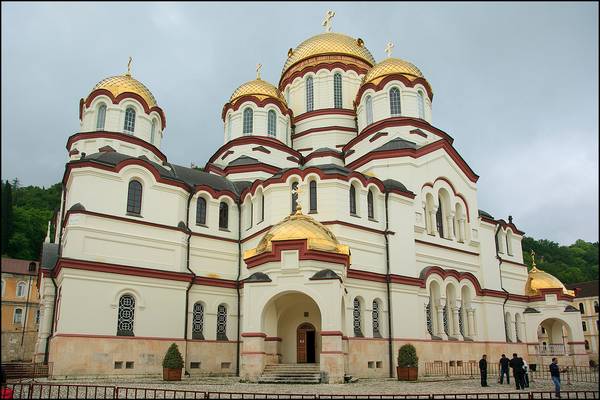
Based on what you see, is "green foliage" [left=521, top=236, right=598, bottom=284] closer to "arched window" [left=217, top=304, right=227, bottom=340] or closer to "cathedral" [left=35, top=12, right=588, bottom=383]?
"cathedral" [left=35, top=12, right=588, bottom=383]

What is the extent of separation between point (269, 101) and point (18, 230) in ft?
108

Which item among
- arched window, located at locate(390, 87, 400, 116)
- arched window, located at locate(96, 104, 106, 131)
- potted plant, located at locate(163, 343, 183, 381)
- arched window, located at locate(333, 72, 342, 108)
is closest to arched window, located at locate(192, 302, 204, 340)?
potted plant, located at locate(163, 343, 183, 381)

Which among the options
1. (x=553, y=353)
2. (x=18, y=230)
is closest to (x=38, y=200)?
(x=18, y=230)

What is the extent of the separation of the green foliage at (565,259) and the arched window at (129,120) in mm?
46289

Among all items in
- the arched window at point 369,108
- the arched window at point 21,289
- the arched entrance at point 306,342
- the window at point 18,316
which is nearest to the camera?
the arched entrance at point 306,342

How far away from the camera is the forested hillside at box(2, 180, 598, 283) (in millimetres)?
49562

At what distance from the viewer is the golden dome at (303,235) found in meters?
18.3

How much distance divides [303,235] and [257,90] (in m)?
14.4

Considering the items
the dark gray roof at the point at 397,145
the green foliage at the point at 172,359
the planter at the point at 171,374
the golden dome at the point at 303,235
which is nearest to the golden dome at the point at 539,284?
the dark gray roof at the point at 397,145

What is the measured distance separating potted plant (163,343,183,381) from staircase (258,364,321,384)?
3.30 metres

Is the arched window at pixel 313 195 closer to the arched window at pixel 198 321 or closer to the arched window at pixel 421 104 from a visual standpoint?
the arched window at pixel 198 321

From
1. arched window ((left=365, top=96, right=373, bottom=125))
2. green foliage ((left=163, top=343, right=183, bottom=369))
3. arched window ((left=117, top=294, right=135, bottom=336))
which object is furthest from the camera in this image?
arched window ((left=365, top=96, right=373, bottom=125))

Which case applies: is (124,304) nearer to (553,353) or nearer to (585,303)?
(553,353)

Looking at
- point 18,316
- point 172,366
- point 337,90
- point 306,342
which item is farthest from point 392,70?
point 18,316
